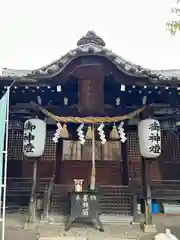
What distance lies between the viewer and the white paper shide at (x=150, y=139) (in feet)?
22.4

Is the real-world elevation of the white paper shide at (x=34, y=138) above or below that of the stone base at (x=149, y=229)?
above

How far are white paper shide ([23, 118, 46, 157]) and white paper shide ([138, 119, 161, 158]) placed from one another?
2933 mm

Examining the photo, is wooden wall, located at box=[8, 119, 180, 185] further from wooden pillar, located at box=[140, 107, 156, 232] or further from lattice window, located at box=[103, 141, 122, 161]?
wooden pillar, located at box=[140, 107, 156, 232]

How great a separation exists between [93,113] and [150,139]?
1.84m

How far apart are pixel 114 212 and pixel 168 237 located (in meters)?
2.27

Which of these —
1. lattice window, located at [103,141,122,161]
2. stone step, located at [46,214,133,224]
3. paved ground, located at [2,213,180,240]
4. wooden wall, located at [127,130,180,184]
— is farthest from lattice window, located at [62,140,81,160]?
paved ground, located at [2,213,180,240]

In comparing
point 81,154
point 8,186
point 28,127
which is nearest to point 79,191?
point 28,127

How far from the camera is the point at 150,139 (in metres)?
6.85

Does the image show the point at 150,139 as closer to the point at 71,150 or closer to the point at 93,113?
the point at 93,113

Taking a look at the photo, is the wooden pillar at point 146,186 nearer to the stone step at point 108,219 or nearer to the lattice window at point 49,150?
the stone step at point 108,219

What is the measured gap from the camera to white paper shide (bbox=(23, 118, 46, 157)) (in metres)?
6.88

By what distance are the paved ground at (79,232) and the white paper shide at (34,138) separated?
200cm

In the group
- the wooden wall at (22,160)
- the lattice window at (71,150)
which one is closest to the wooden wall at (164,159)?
the lattice window at (71,150)

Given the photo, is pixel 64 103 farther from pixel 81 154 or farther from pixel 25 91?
pixel 81 154
